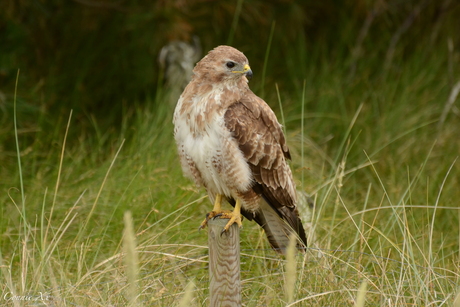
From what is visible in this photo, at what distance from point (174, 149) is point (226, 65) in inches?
63.8

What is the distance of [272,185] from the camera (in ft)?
11.6

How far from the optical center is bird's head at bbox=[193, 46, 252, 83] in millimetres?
3379

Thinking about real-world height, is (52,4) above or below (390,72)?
above

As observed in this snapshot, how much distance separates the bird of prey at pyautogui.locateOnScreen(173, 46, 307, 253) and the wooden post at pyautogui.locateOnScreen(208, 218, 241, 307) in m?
0.09

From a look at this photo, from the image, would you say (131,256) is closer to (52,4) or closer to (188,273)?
(188,273)

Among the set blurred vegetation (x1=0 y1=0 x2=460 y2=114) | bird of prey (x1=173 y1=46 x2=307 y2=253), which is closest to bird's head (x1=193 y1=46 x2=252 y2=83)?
bird of prey (x1=173 y1=46 x2=307 y2=253)

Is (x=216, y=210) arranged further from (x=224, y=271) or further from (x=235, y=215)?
(x=224, y=271)

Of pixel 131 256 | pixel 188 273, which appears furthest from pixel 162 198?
pixel 131 256

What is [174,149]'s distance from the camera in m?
4.92

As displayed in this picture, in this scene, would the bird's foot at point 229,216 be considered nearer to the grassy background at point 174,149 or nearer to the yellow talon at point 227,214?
the yellow talon at point 227,214

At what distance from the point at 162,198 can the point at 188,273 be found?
58 cm

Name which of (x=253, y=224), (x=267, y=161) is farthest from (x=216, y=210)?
(x=253, y=224)

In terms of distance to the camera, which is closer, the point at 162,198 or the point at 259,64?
the point at 162,198

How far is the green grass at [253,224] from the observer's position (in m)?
3.26
